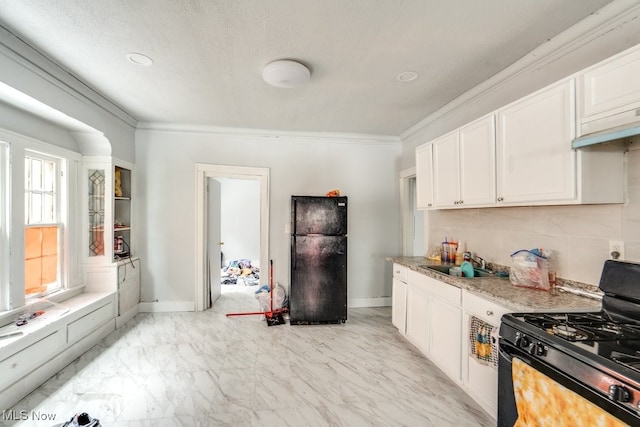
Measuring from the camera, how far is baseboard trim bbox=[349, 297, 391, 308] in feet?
13.5

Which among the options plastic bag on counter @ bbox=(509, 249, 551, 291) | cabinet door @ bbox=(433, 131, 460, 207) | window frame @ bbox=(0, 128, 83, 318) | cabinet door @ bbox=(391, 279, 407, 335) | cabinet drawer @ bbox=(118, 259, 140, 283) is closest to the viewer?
plastic bag on counter @ bbox=(509, 249, 551, 291)

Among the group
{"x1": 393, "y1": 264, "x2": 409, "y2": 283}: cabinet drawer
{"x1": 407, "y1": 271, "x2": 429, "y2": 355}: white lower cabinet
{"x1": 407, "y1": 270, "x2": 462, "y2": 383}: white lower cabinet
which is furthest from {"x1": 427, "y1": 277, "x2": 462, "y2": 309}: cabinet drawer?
{"x1": 393, "y1": 264, "x2": 409, "y2": 283}: cabinet drawer

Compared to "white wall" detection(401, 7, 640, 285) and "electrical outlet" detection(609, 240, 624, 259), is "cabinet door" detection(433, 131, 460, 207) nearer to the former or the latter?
"white wall" detection(401, 7, 640, 285)

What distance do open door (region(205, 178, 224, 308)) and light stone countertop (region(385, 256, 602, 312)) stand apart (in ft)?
10.5

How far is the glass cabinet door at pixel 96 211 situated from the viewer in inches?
122

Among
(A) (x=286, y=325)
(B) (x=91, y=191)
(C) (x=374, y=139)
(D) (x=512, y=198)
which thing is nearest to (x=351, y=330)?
(A) (x=286, y=325)

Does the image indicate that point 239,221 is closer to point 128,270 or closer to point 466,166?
point 128,270

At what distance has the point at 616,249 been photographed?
5.05 feet

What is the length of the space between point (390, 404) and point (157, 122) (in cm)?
407

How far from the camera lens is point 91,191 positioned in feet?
10.2

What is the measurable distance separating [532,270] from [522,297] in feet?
1.08

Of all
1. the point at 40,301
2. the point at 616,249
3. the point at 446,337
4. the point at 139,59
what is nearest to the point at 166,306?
the point at 40,301

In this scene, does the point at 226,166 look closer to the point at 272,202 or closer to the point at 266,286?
the point at 272,202

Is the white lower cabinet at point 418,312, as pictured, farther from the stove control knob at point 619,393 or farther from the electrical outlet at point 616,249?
the stove control knob at point 619,393
